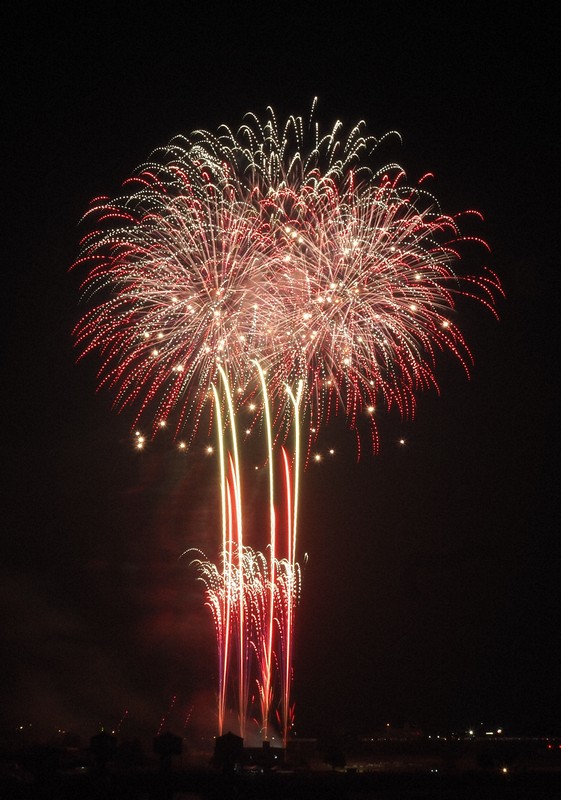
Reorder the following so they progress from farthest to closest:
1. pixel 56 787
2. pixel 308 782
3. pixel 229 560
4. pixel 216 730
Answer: pixel 216 730
pixel 229 560
pixel 308 782
pixel 56 787

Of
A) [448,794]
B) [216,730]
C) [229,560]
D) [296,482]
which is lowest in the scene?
[448,794]

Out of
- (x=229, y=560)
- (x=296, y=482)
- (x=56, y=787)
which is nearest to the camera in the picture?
(x=56, y=787)

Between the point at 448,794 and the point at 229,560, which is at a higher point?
the point at 229,560

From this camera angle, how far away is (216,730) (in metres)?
35.4

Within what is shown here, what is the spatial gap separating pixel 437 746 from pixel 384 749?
1742 millimetres

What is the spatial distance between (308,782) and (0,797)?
4.14 meters

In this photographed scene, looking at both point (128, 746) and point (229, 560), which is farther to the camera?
point (229, 560)

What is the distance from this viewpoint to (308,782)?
1195 cm

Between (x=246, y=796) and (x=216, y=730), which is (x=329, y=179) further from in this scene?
(x=216, y=730)

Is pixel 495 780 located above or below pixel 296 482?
below

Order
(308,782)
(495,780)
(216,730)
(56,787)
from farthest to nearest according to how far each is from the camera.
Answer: (216,730) → (495,780) → (308,782) → (56,787)

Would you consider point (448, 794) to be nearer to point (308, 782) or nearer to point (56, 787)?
Answer: point (308, 782)

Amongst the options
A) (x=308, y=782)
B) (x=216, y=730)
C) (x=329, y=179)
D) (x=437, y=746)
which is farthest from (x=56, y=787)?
(x=216, y=730)

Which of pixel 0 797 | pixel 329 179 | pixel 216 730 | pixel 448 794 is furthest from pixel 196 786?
pixel 216 730
